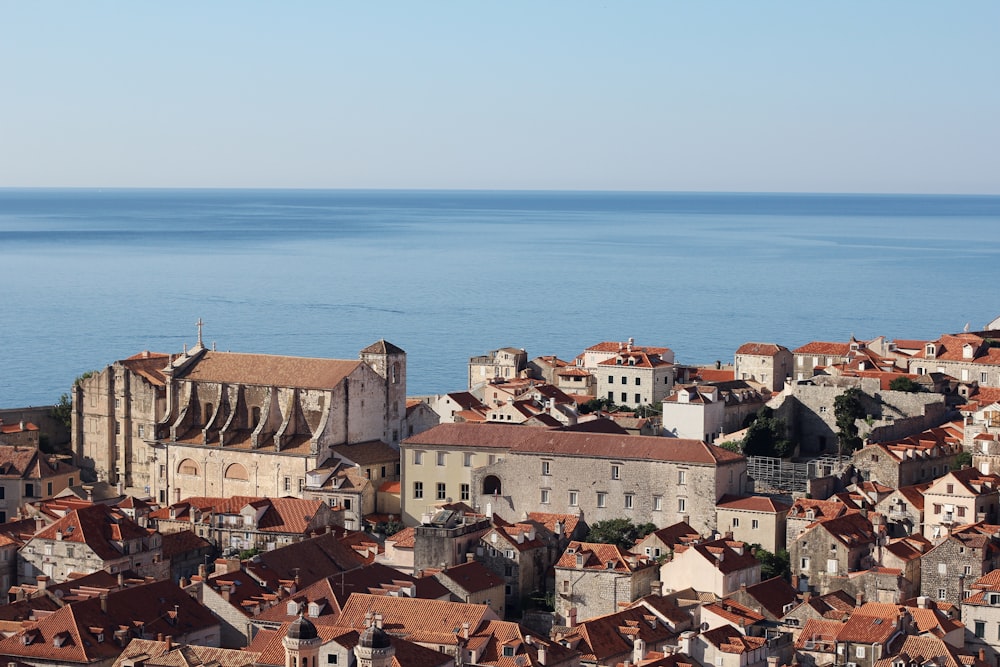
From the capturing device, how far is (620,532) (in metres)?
57.0

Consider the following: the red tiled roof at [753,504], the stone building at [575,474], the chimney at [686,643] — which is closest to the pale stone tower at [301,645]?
the chimney at [686,643]

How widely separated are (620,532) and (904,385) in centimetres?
1529

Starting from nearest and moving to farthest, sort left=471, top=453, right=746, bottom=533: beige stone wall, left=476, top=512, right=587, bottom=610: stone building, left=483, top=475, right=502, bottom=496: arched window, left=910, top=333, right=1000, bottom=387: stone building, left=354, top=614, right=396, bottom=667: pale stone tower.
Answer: left=354, top=614, right=396, bottom=667: pale stone tower
left=476, top=512, right=587, bottom=610: stone building
left=471, top=453, right=746, bottom=533: beige stone wall
left=483, top=475, right=502, bottom=496: arched window
left=910, top=333, right=1000, bottom=387: stone building

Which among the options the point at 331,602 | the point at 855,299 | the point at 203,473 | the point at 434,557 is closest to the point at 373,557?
the point at 434,557

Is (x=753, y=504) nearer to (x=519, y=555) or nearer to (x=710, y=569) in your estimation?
(x=710, y=569)

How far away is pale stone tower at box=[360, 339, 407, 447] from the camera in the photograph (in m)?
68.1

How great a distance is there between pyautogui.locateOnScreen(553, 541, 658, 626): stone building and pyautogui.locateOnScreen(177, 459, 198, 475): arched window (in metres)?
19.4

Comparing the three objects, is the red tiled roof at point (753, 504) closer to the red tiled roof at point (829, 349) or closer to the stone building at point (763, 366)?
the stone building at point (763, 366)

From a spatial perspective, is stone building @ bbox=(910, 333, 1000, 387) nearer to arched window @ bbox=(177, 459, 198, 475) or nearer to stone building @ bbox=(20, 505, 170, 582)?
arched window @ bbox=(177, 459, 198, 475)

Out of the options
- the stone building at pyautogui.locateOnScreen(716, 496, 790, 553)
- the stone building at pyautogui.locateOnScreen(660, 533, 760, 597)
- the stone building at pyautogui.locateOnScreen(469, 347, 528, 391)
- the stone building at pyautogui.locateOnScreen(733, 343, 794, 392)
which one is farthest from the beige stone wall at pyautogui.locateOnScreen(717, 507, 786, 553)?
the stone building at pyautogui.locateOnScreen(469, 347, 528, 391)

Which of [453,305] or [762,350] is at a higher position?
[762,350]

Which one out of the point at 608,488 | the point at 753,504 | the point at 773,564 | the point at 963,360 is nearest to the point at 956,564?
the point at 773,564

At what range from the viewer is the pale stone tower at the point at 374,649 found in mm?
39875

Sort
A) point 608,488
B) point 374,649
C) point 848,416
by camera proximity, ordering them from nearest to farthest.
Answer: point 374,649, point 608,488, point 848,416
